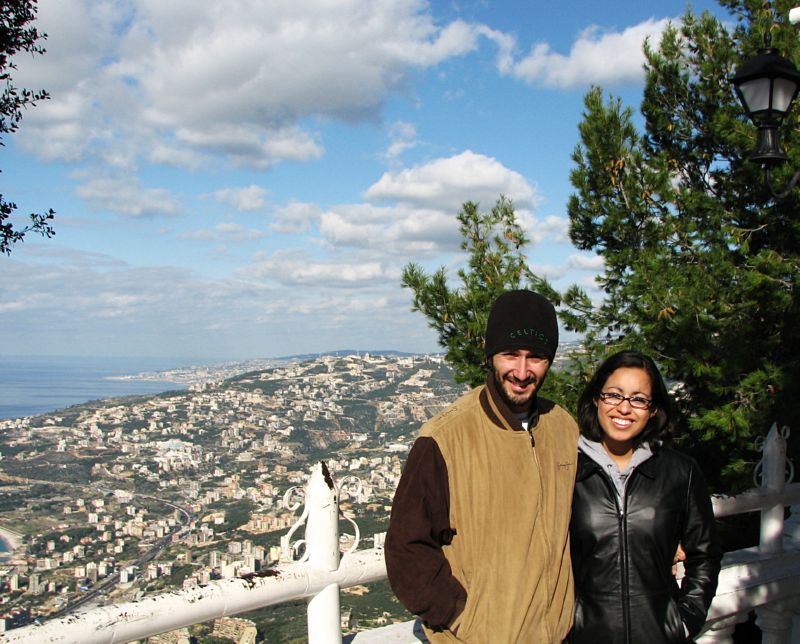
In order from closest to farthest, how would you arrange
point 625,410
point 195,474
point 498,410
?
point 498,410 < point 625,410 < point 195,474

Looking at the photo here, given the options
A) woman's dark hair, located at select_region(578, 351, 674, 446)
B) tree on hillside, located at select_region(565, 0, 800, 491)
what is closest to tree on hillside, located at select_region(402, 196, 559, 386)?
tree on hillside, located at select_region(565, 0, 800, 491)

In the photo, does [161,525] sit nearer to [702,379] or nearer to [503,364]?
[702,379]

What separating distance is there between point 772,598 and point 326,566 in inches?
98.9

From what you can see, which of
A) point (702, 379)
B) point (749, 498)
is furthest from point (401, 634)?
point (702, 379)

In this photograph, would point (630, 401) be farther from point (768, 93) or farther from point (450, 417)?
point (768, 93)

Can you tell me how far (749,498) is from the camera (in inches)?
134

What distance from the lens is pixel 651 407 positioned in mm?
2178

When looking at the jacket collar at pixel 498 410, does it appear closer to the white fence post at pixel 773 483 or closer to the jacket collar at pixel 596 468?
the jacket collar at pixel 596 468

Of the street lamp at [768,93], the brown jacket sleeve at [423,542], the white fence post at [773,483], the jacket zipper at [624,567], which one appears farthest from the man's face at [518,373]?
the street lamp at [768,93]

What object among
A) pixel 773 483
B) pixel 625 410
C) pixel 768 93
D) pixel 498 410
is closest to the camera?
pixel 498 410

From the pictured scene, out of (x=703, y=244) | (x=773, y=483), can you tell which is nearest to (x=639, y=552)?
(x=773, y=483)

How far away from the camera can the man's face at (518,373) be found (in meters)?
1.87

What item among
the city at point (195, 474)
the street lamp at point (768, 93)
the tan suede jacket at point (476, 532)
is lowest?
the city at point (195, 474)

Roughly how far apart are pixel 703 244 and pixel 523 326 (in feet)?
16.9
